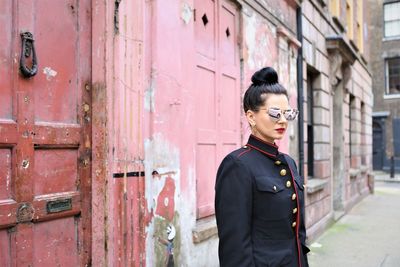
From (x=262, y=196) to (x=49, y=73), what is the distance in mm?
1531

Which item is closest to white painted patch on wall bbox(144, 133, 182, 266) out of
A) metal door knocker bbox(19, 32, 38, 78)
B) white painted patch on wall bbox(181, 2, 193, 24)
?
metal door knocker bbox(19, 32, 38, 78)

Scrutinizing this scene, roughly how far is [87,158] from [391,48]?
25072mm

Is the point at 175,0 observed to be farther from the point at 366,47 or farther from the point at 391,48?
the point at 391,48

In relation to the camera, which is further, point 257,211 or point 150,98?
point 150,98

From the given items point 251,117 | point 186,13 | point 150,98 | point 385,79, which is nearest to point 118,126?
point 150,98

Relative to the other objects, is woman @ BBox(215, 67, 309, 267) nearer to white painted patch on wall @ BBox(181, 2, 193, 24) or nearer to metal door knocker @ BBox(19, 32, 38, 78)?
metal door knocker @ BBox(19, 32, 38, 78)

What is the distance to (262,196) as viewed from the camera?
7.14ft

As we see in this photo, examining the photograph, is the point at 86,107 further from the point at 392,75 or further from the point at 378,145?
the point at 392,75

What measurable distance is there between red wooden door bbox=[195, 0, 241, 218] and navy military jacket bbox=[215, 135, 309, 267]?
2153mm

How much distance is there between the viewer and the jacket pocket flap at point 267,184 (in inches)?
85.5

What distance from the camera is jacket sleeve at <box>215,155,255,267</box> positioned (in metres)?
2.10

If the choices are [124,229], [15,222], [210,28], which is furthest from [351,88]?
[15,222]

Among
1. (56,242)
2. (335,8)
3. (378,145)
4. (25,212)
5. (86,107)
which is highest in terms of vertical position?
(335,8)

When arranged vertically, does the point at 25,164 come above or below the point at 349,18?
below
